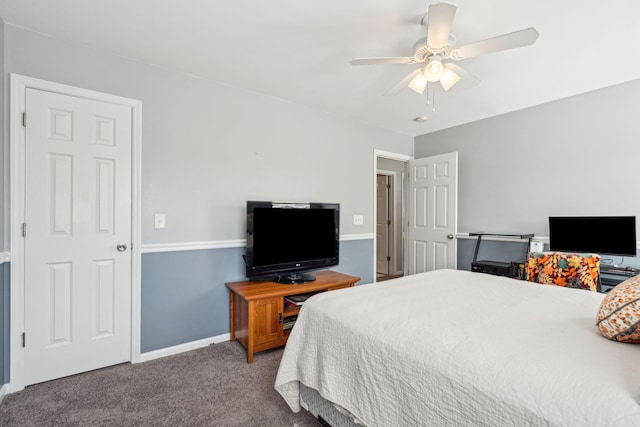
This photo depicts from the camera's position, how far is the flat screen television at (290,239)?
8.98ft

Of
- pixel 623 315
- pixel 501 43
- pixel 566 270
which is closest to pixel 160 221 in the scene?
pixel 501 43

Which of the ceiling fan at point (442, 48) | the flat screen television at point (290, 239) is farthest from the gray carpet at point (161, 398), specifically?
the ceiling fan at point (442, 48)

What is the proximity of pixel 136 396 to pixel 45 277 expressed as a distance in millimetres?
1032

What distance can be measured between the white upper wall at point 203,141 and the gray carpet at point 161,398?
1.02 metres

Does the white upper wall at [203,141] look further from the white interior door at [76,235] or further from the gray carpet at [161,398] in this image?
the gray carpet at [161,398]

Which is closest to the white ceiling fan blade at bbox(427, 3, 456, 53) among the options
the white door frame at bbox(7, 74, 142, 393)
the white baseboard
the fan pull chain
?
the fan pull chain

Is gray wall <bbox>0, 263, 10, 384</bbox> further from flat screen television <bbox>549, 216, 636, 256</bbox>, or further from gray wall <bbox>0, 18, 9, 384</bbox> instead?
flat screen television <bbox>549, 216, 636, 256</bbox>

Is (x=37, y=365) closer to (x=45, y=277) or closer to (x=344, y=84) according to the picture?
(x=45, y=277)

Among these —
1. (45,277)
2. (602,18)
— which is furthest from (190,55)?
(602,18)

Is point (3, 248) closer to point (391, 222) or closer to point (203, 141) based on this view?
point (203, 141)

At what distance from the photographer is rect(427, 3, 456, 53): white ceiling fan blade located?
1.50 m

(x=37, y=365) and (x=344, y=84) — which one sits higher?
(x=344, y=84)

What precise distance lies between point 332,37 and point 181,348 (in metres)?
2.73

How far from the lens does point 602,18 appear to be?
1867 millimetres
